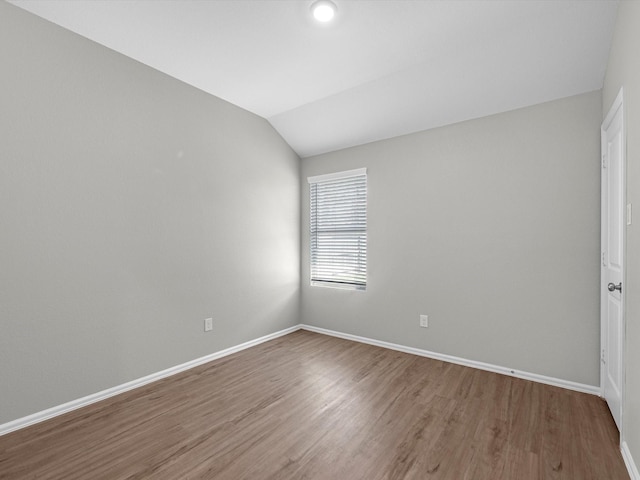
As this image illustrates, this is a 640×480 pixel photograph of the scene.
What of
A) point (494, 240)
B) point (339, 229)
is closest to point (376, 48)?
point (494, 240)

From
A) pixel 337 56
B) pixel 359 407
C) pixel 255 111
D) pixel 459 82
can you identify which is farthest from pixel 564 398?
pixel 255 111

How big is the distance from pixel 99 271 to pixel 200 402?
1.29 m

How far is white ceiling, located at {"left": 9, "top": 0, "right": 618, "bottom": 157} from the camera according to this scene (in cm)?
212

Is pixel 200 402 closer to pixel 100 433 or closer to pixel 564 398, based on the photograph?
pixel 100 433

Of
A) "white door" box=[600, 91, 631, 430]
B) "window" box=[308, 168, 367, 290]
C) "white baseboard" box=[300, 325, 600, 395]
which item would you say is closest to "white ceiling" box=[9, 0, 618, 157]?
"white door" box=[600, 91, 631, 430]

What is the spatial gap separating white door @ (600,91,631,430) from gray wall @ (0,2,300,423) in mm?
3196

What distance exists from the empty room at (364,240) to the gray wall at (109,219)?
0.05 ft

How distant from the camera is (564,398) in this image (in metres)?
2.50

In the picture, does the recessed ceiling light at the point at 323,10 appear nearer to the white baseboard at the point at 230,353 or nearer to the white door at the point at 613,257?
the white door at the point at 613,257

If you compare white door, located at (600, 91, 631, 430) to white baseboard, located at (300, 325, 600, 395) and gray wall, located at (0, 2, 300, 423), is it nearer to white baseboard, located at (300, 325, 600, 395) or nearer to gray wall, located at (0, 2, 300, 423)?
white baseboard, located at (300, 325, 600, 395)

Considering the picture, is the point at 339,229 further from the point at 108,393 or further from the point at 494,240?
the point at 108,393

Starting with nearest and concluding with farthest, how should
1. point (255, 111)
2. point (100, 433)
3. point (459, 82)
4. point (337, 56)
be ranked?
1. point (100, 433)
2. point (337, 56)
3. point (459, 82)
4. point (255, 111)

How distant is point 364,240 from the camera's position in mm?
3963

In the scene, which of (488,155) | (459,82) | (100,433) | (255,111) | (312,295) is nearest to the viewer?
(100,433)
